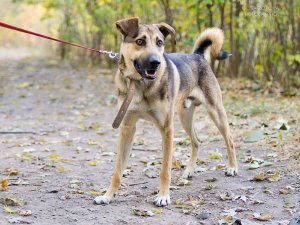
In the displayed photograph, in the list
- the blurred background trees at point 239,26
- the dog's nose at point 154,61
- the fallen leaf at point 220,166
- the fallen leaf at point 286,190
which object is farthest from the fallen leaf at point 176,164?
the blurred background trees at point 239,26

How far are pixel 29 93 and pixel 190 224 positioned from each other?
9.36 metres

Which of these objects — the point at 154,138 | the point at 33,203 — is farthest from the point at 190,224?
the point at 154,138

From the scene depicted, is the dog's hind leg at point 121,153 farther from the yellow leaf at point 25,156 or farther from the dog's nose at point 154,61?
the yellow leaf at point 25,156

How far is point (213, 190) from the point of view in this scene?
5121mm

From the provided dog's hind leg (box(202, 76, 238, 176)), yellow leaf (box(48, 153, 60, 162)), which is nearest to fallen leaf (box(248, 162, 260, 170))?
dog's hind leg (box(202, 76, 238, 176))

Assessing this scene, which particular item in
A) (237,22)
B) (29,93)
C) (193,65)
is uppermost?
(237,22)

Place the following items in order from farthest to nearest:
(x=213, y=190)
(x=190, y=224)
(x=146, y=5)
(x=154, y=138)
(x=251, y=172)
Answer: (x=146, y=5) → (x=154, y=138) → (x=251, y=172) → (x=213, y=190) → (x=190, y=224)

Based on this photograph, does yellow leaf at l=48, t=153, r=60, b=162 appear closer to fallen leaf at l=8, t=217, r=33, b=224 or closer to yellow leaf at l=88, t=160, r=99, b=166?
yellow leaf at l=88, t=160, r=99, b=166

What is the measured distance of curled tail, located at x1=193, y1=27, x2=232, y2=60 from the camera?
6059mm

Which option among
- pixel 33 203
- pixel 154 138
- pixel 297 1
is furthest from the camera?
pixel 297 1

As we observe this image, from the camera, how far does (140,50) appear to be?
4625 millimetres

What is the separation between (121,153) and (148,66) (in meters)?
0.96

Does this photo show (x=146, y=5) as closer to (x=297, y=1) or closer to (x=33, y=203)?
(x=297, y=1)

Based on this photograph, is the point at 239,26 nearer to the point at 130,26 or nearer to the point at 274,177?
the point at 274,177
